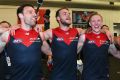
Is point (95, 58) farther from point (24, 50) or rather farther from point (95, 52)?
point (24, 50)

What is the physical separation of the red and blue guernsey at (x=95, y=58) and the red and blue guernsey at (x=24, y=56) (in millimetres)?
808

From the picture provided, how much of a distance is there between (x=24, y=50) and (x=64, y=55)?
0.68 meters

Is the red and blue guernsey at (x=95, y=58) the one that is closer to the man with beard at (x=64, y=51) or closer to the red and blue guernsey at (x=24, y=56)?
the man with beard at (x=64, y=51)

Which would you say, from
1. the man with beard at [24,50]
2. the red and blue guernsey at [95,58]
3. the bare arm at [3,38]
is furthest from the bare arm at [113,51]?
the bare arm at [3,38]

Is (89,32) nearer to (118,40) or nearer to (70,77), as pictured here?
(118,40)

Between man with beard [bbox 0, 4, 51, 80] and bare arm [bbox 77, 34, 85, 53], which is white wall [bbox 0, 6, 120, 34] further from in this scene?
man with beard [bbox 0, 4, 51, 80]

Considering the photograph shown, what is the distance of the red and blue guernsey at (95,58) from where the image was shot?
4070 millimetres

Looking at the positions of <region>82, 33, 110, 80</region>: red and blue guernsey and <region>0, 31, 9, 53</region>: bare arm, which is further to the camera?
<region>82, 33, 110, 80</region>: red and blue guernsey

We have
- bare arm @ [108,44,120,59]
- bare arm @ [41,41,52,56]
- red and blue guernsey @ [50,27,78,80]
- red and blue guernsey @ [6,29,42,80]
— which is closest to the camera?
red and blue guernsey @ [6,29,42,80]

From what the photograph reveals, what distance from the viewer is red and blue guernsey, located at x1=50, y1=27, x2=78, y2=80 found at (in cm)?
400

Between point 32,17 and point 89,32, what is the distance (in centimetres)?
102

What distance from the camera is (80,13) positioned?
10344 mm

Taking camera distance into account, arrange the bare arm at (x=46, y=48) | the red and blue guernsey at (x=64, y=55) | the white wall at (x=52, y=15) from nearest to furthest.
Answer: the red and blue guernsey at (x=64, y=55), the bare arm at (x=46, y=48), the white wall at (x=52, y=15)

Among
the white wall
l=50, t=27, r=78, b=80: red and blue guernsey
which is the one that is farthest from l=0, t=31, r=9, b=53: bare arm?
the white wall
